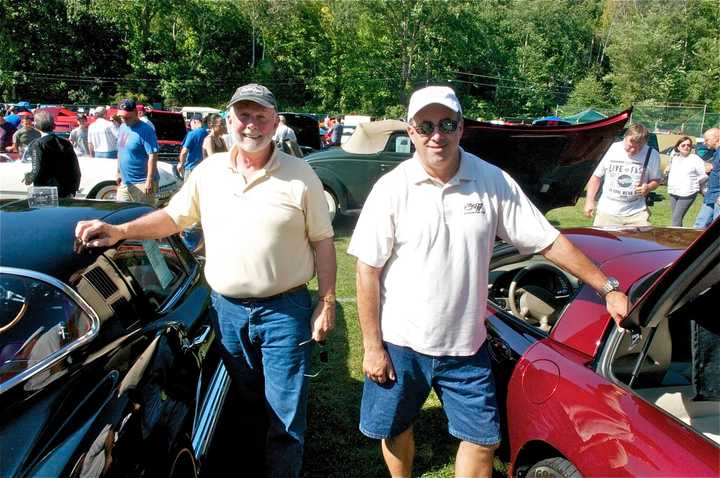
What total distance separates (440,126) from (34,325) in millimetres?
1697

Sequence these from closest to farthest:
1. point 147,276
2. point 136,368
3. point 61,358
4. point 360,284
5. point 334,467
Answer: point 61,358, point 136,368, point 360,284, point 147,276, point 334,467

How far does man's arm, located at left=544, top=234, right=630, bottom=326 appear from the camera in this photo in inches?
81.9

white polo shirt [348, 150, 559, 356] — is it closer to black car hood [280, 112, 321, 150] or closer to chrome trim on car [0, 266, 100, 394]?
chrome trim on car [0, 266, 100, 394]

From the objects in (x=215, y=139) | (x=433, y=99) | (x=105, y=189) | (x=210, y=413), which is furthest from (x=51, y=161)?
(x=433, y=99)

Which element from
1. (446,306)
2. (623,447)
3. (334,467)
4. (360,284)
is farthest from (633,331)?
(334,467)

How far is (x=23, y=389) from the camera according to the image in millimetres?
1744

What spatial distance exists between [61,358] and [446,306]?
1.45 metres

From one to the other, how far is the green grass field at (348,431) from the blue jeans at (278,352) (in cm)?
56

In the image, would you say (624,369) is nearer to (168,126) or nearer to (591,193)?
(591,193)

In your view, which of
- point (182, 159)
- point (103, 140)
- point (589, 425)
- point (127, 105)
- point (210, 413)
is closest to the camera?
point (589, 425)

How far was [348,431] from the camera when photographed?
323cm

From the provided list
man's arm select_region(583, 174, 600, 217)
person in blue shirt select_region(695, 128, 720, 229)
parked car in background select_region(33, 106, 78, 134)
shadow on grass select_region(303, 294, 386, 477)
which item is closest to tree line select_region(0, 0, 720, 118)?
parked car in background select_region(33, 106, 78, 134)

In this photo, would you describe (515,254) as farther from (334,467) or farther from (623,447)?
(334,467)

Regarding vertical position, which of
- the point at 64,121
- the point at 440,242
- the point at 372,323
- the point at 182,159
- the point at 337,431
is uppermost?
the point at 440,242
